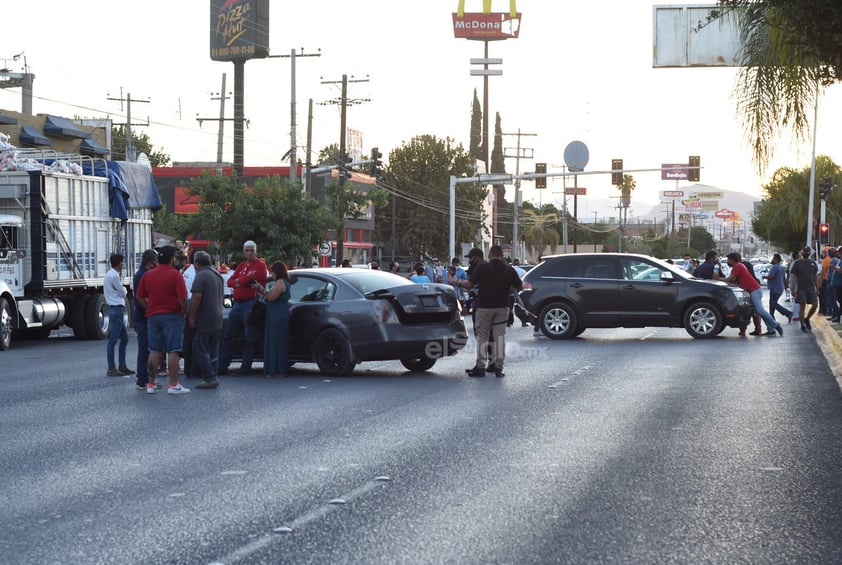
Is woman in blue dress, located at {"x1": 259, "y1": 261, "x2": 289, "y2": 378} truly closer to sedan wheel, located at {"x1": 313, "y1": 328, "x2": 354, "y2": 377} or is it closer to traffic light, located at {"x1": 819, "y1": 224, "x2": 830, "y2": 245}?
sedan wheel, located at {"x1": 313, "y1": 328, "x2": 354, "y2": 377}

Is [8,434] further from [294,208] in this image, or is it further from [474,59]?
[474,59]

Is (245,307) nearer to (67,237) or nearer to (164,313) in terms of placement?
(164,313)

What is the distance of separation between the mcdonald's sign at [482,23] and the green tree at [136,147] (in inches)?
1527

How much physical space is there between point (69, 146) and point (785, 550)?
56414 millimetres

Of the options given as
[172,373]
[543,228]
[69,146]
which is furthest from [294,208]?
[543,228]

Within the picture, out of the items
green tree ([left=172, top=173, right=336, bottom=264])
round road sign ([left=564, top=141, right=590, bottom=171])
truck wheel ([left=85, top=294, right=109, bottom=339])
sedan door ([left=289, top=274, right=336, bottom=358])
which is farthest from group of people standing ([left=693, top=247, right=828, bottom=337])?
round road sign ([left=564, top=141, right=590, bottom=171])

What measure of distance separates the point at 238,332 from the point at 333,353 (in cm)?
139

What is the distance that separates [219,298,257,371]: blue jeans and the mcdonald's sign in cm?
11099

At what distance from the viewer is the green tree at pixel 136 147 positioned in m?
83.2

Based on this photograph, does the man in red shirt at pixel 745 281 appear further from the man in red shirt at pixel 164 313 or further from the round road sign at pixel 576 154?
the round road sign at pixel 576 154

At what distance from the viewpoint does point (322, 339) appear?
16297 mm

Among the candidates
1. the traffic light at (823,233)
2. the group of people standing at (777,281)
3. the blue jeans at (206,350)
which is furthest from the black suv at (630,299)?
the traffic light at (823,233)

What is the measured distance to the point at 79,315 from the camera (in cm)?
2558

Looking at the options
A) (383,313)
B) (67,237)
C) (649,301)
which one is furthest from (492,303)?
(67,237)
